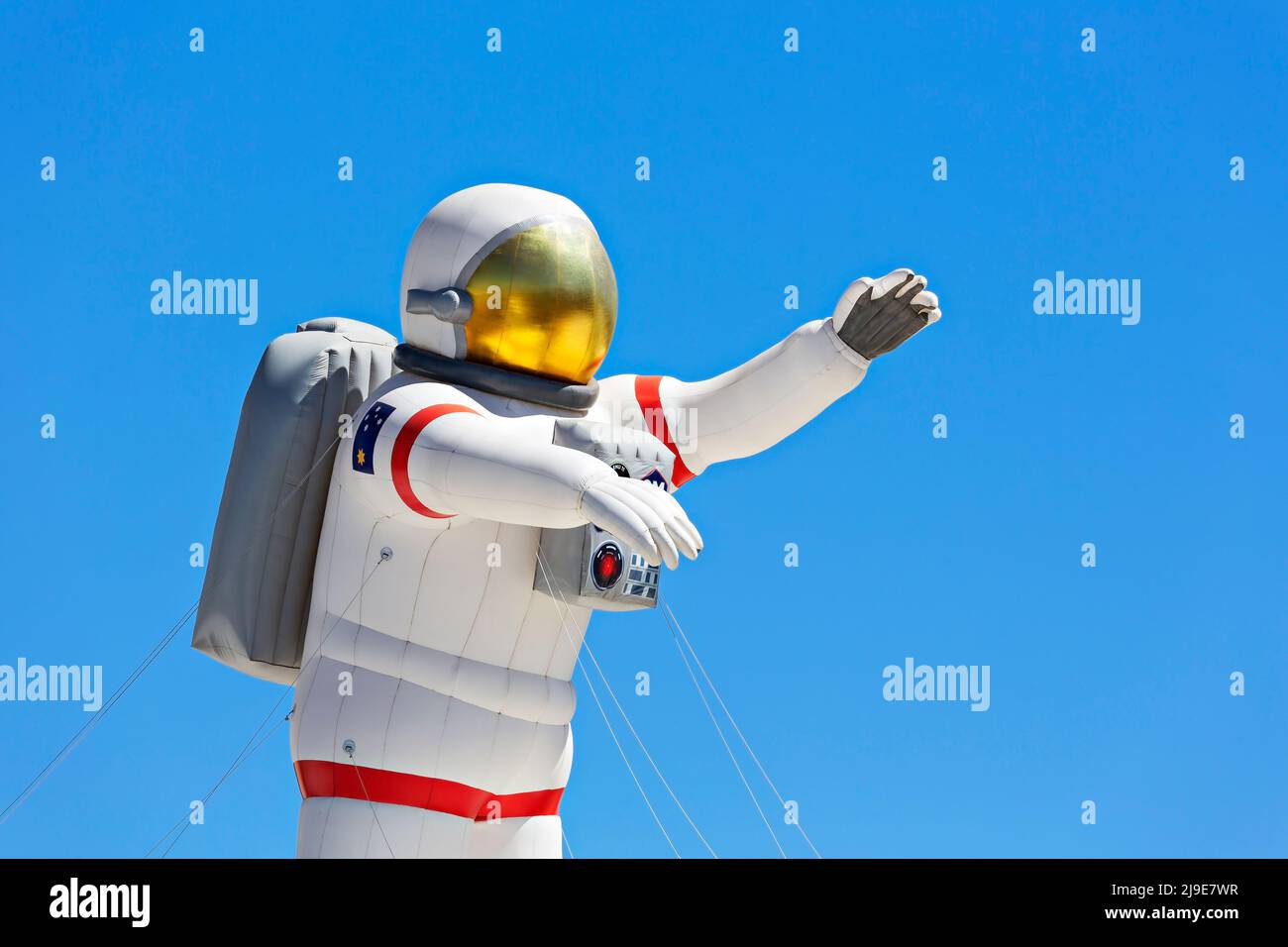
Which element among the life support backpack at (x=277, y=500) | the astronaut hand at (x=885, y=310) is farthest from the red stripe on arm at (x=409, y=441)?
the astronaut hand at (x=885, y=310)

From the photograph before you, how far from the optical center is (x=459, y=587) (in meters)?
7.41

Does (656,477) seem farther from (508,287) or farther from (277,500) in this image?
(277,500)

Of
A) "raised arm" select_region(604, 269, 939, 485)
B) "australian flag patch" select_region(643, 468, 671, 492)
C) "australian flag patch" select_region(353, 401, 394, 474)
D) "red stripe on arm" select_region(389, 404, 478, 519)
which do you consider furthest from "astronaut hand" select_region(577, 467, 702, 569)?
"raised arm" select_region(604, 269, 939, 485)

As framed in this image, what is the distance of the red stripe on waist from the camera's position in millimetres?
7379

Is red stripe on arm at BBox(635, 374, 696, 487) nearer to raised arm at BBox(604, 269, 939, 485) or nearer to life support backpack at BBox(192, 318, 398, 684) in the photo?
raised arm at BBox(604, 269, 939, 485)

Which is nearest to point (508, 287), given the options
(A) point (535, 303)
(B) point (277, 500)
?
(A) point (535, 303)

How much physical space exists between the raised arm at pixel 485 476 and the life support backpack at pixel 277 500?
45 cm

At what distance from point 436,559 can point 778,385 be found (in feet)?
5.76
